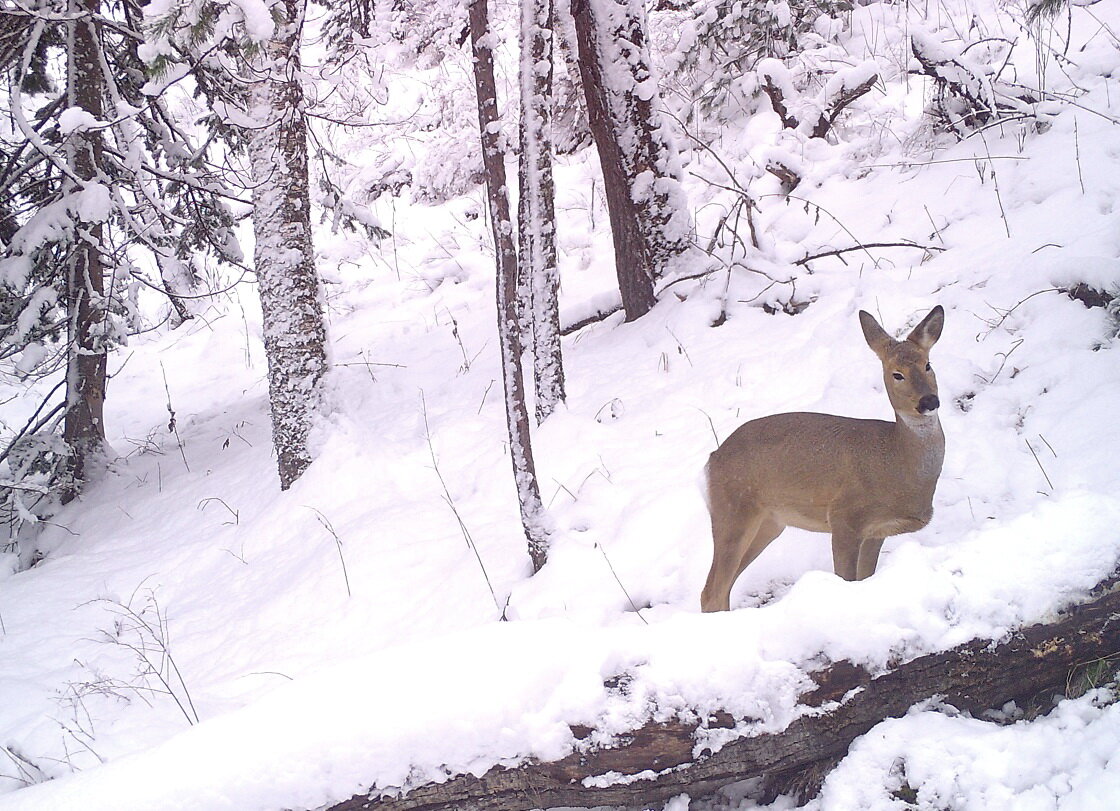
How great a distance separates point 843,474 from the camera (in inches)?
148

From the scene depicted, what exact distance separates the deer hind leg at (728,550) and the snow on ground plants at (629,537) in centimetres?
35

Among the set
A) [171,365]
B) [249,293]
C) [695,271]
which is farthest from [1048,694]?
[249,293]

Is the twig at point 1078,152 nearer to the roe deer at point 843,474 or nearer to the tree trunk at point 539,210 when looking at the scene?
the roe deer at point 843,474

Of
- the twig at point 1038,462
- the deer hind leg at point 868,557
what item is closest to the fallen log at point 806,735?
the deer hind leg at point 868,557

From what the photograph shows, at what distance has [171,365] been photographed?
13258mm

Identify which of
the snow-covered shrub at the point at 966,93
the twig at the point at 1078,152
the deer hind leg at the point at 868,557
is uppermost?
the snow-covered shrub at the point at 966,93

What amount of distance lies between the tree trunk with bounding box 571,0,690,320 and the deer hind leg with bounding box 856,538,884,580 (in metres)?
4.35

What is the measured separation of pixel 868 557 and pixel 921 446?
578 mm

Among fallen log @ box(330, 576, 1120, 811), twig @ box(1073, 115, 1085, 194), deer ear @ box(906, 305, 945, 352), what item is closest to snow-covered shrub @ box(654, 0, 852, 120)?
twig @ box(1073, 115, 1085, 194)

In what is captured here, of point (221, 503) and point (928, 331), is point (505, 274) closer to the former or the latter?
point (928, 331)

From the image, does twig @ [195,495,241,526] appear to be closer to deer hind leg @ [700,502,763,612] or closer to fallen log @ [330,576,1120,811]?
deer hind leg @ [700,502,763,612]

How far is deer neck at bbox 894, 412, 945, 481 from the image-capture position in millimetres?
3697

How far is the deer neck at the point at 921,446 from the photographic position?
12.1 feet

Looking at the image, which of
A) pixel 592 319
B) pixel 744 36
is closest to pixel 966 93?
pixel 744 36
